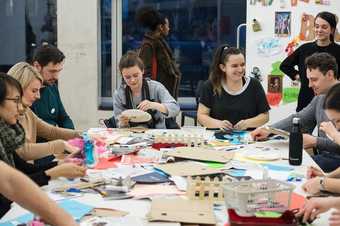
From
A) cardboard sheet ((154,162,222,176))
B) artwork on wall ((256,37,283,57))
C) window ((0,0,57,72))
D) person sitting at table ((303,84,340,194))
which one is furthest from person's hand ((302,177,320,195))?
window ((0,0,57,72))

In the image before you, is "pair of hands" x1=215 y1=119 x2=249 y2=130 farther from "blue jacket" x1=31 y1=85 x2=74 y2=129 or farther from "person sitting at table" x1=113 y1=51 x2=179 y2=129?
"blue jacket" x1=31 y1=85 x2=74 y2=129

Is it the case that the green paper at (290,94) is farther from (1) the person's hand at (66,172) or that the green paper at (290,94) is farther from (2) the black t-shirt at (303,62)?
(1) the person's hand at (66,172)

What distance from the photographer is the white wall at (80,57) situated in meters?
5.64

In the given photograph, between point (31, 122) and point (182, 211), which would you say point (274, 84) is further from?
point (182, 211)

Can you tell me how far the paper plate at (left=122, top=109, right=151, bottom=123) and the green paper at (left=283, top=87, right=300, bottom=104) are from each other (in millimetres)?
1709

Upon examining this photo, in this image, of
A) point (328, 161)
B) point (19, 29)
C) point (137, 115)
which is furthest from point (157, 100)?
point (19, 29)

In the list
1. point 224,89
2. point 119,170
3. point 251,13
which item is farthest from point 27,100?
point 251,13

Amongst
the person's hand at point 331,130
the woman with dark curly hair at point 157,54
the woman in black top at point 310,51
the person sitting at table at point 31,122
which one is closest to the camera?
the person's hand at point 331,130

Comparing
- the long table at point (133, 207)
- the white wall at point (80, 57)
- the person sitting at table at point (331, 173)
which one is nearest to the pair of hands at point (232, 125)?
the person sitting at table at point (331, 173)

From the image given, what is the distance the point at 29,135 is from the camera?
10.1 feet

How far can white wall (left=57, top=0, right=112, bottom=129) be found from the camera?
564cm

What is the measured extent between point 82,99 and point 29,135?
2.69 m

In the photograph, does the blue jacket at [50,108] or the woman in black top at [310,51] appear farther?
the woman in black top at [310,51]

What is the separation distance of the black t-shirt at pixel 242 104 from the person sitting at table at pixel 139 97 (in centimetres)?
32
